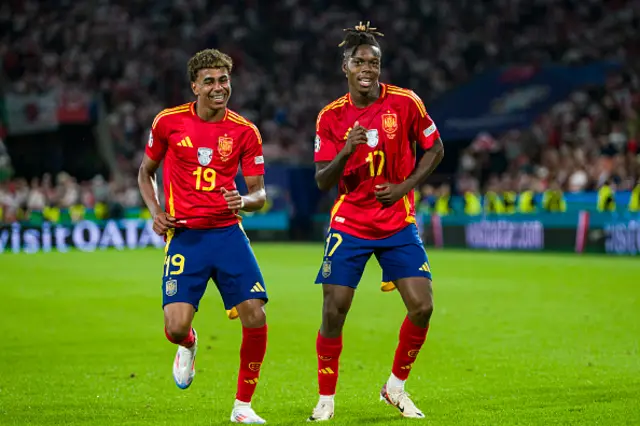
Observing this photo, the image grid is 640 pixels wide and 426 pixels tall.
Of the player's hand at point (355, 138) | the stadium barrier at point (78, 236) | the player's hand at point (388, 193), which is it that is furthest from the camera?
the stadium barrier at point (78, 236)

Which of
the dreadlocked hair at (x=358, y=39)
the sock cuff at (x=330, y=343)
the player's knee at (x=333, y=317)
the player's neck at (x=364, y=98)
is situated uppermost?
the dreadlocked hair at (x=358, y=39)

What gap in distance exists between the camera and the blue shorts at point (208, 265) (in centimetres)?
669

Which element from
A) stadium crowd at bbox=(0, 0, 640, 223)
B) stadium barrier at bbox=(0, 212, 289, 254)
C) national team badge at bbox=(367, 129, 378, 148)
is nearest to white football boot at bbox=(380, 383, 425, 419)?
national team badge at bbox=(367, 129, 378, 148)

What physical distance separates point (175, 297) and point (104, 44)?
104 feet

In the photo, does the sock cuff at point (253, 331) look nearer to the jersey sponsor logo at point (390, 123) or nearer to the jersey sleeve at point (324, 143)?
the jersey sleeve at point (324, 143)

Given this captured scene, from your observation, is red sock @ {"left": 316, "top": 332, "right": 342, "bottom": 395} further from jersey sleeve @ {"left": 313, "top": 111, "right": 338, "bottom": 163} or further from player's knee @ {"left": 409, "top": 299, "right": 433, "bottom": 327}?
jersey sleeve @ {"left": 313, "top": 111, "right": 338, "bottom": 163}

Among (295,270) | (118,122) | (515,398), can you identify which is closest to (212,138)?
(515,398)

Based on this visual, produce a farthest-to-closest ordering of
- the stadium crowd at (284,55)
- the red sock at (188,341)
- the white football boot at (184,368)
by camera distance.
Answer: the stadium crowd at (284,55)
the white football boot at (184,368)
the red sock at (188,341)

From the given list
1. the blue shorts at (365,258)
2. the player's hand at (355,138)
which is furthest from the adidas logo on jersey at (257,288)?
the player's hand at (355,138)

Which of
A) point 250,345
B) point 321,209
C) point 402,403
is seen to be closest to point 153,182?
point 250,345

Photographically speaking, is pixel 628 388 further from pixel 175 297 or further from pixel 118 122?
pixel 118 122

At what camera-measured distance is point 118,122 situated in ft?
115

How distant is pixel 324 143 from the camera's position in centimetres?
672

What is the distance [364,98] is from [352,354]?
12.4ft
